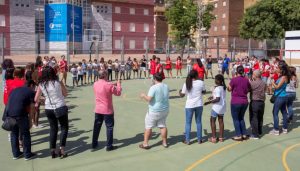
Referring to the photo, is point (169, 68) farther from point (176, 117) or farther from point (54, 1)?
point (54, 1)

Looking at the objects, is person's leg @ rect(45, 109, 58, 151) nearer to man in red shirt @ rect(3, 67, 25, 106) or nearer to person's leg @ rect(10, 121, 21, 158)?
person's leg @ rect(10, 121, 21, 158)

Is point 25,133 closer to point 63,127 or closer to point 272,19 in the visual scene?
point 63,127

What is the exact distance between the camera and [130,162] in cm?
743

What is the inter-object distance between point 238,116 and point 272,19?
5041cm

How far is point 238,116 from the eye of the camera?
8938mm

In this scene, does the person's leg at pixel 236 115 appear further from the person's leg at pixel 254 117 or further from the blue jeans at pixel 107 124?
the blue jeans at pixel 107 124

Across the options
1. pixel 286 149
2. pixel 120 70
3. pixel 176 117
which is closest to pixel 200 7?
pixel 120 70

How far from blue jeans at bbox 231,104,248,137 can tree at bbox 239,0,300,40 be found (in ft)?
161

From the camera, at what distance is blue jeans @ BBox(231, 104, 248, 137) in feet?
28.9

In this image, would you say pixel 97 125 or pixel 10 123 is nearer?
pixel 10 123

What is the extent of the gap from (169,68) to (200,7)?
74.3 feet

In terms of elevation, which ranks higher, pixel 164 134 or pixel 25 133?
pixel 25 133

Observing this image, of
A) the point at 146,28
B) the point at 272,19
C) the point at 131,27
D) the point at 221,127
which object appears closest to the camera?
the point at 221,127

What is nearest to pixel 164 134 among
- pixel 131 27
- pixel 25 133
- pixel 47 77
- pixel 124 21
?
pixel 47 77
